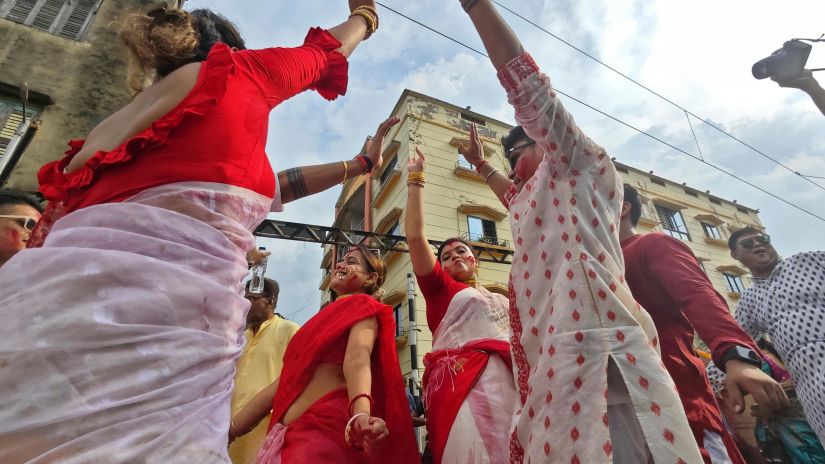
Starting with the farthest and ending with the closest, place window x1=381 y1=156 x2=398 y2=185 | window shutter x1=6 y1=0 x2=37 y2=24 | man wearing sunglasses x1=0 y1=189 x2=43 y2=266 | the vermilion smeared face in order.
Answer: window x1=381 y1=156 x2=398 y2=185, window shutter x1=6 y1=0 x2=37 y2=24, the vermilion smeared face, man wearing sunglasses x1=0 y1=189 x2=43 y2=266

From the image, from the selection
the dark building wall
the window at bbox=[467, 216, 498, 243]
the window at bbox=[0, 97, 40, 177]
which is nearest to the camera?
the window at bbox=[0, 97, 40, 177]

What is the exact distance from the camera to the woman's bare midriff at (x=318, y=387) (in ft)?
5.60

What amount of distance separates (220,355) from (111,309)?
0.20 m

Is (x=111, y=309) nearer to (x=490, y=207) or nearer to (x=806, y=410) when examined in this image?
(x=806, y=410)

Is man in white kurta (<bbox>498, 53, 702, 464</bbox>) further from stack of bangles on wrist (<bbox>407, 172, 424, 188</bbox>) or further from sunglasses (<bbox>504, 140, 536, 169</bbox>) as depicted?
stack of bangles on wrist (<bbox>407, 172, 424, 188</bbox>)

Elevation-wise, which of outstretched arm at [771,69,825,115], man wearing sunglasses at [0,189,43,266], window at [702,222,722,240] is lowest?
man wearing sunglasses at [0,189,43,266]

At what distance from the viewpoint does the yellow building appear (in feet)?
41.8

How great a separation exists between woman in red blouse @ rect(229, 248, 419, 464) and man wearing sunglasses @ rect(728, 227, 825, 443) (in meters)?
2.10

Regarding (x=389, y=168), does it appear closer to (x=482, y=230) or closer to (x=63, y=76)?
(x=482, y=230)

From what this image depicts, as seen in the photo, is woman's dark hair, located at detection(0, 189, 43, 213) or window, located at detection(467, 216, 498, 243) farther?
window, located at detection(467, 216, 498, 243)

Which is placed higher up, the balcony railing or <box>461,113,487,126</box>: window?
<box>461,113,487,126</box>: window

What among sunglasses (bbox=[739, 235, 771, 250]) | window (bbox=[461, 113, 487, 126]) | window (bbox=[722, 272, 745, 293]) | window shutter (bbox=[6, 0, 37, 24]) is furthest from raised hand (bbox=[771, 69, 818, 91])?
window (bbox=[722, 272, 745, 293])

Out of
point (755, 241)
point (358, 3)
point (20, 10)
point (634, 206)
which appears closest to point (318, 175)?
point (358, 3)

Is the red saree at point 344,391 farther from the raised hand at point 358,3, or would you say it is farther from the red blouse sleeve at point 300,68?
the raised hand at point 358,3
